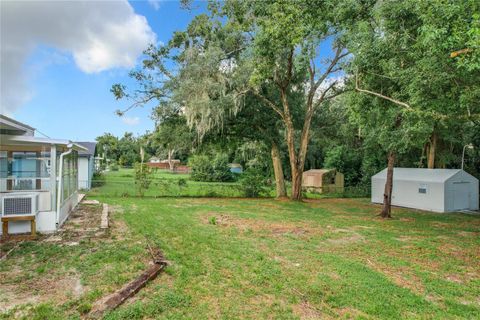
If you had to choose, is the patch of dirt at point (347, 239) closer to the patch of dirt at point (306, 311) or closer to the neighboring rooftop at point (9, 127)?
the patch of dirt at point (306, 311)

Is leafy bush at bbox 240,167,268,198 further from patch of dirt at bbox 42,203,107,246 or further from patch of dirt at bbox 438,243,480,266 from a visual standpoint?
patch of dirt at bbox 438,243,480,266

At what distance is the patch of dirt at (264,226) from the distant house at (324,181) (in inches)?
460

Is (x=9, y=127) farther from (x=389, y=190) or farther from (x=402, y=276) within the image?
(x=389, y=190)

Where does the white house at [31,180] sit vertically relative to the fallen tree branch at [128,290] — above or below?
above

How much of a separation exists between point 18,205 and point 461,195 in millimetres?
15684

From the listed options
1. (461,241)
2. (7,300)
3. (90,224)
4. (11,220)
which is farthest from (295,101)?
(7,300)

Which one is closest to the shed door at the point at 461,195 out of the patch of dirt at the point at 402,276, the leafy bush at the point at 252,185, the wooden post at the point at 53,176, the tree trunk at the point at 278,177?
the tree trunk at the point at 278,177

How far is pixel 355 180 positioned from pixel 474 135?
7.62 meters

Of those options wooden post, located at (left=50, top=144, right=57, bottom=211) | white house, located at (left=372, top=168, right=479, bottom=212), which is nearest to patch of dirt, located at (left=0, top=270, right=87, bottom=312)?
wooden post, located at (left=50, top=144, right=57, bottom=211)

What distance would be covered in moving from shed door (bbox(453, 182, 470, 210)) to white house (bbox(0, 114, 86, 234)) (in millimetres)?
14376

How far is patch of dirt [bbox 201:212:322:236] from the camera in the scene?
23.8 feet

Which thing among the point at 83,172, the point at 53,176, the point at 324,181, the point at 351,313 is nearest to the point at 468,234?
the point at 351,313

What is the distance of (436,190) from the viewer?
12430 millimetres

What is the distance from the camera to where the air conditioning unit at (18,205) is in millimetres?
5957
